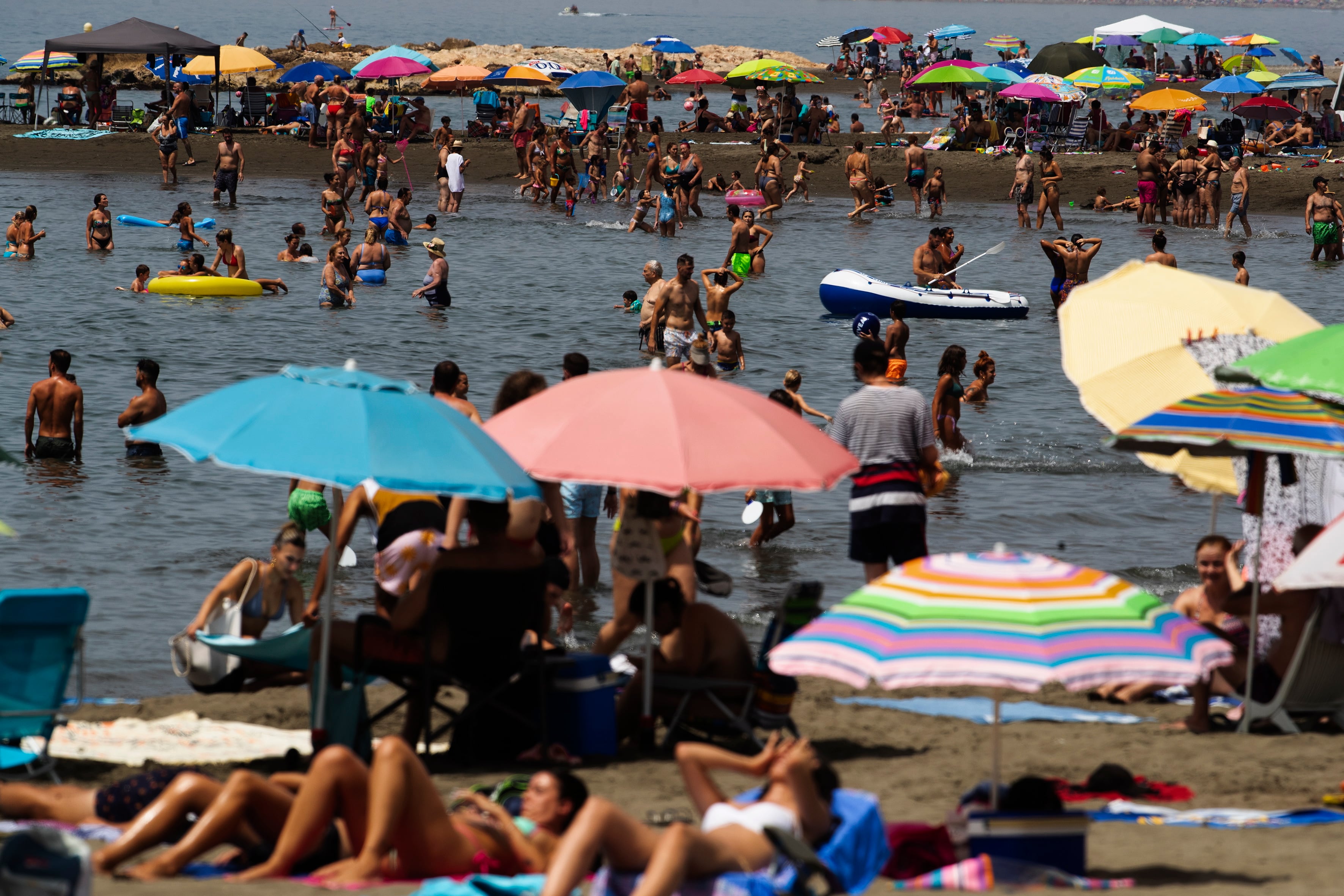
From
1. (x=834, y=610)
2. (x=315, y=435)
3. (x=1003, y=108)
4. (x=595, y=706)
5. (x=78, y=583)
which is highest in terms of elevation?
(x=1003, y=108)

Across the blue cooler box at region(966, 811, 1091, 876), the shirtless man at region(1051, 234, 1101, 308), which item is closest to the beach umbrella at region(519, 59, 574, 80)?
the shirtless man at region(1051, 234, 1101, 308)

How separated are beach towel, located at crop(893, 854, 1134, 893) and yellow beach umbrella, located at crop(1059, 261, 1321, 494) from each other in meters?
A: 3.19

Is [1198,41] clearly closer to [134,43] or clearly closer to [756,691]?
[134,43]

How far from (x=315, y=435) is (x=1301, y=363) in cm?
398

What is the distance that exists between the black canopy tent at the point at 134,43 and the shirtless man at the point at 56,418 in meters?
22.7

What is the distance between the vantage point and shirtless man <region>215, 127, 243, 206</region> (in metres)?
30.7

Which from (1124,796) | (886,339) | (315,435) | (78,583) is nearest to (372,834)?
(315,435)

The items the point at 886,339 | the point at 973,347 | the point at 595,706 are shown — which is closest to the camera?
the point at 595,706

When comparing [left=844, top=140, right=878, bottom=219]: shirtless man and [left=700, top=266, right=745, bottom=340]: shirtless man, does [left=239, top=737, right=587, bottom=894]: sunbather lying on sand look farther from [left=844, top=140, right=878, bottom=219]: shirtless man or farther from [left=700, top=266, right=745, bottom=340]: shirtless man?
[left=844, top=140, right=878, bottom=219]: shirtless man

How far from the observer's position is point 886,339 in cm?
1692

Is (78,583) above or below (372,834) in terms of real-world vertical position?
below

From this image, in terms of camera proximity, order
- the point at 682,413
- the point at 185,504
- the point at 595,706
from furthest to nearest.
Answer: the point at 185,504
the point at 595,706
the point at 682,413

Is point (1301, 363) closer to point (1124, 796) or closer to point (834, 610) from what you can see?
point (1124, 796)

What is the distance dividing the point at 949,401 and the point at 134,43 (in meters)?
26.5
